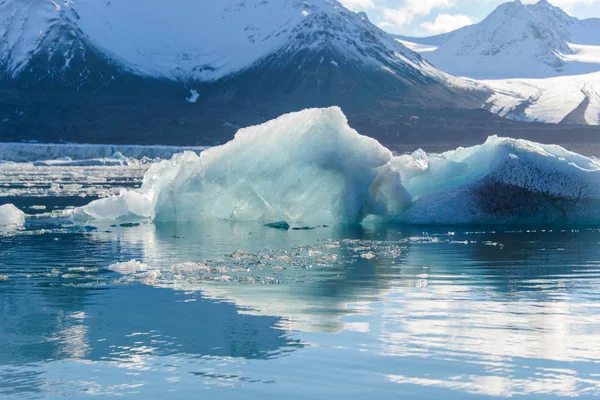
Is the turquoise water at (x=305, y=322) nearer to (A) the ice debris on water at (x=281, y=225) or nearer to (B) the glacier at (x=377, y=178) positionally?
(B) the glacier at (x=377, y=178)

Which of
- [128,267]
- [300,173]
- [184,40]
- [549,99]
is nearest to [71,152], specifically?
[300,173]

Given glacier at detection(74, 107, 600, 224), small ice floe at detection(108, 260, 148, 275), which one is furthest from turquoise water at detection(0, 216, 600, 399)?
glacier at detection(74, 107, 600, 224)

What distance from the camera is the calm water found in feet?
21.2

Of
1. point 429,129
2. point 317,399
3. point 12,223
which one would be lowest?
point 317,399

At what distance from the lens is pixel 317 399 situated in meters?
6.09

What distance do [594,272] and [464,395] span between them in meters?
5.71

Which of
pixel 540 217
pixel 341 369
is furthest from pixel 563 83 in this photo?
pixel 341 369

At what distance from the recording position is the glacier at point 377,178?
55.2 ft

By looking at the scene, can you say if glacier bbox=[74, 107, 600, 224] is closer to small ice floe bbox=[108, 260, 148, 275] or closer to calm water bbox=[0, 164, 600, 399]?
calm water bbox=[0, 164, 600, 399]

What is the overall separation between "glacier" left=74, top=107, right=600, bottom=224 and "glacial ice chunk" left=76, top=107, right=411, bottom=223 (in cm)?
2

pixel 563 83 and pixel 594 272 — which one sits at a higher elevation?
pixel 563 83

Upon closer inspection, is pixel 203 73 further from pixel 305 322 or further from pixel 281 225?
pixel 305 322

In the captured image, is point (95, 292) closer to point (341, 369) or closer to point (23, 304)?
point (23, 304)

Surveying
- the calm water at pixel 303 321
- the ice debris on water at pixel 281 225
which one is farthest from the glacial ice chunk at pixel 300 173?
the calm water at pixel 303 321
